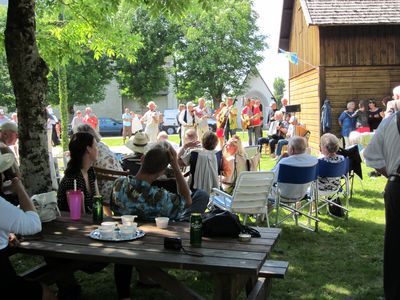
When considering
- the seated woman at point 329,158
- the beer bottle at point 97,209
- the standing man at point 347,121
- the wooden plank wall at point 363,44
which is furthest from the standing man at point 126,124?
the beer bottle at point 97,209

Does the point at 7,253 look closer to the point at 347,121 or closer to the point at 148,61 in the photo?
the point at 347,121

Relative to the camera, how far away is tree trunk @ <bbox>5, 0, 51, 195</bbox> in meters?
5.10

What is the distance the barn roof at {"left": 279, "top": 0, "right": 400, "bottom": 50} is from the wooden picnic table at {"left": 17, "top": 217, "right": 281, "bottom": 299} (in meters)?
13.6

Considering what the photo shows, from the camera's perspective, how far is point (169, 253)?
2.96 meters

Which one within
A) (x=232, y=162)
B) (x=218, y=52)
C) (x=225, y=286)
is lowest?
(x=225, y=286)

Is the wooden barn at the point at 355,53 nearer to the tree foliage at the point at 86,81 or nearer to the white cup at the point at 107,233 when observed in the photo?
the white cup at the point at 107,233

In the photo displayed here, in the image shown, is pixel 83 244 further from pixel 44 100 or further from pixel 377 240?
pixel 377 240

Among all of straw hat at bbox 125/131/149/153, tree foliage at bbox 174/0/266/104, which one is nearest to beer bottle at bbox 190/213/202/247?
straw hat at bbox 125/131/149/153

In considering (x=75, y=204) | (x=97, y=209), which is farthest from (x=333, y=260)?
(x=75, y=204)

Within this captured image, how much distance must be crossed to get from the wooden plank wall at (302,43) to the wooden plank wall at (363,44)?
0.53 meters

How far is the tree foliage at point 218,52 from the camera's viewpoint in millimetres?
40406

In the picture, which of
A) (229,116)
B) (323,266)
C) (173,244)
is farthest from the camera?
(229,116)

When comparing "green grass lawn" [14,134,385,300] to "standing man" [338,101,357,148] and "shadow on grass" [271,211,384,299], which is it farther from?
"standing man" [338,101,357,148]

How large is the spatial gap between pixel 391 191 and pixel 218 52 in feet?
125
